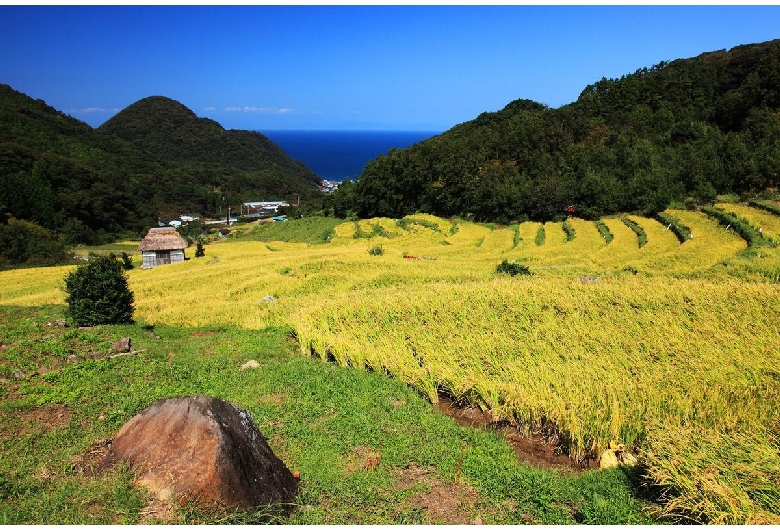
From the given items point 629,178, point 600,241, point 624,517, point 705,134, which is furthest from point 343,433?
point 705,134

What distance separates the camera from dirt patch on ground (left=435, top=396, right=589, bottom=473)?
831cm

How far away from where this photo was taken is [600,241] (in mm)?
33531

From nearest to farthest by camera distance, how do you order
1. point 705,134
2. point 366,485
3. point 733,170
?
point 366,485 < point 733,170 < point 705,134

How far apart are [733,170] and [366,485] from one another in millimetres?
45788

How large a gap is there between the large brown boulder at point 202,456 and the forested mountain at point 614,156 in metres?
40.3

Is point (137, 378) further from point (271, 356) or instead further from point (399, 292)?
point (399, 292)

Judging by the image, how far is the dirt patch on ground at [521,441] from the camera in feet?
27.3

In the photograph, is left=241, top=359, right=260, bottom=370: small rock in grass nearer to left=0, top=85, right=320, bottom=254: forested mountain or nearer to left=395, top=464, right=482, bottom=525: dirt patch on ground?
left=395, top=464, right=482, bottom=525: dirt patch on ground

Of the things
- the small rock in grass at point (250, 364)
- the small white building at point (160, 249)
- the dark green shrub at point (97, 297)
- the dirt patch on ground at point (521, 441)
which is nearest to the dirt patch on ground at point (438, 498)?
the dirt patch on ground at point (521, 441)

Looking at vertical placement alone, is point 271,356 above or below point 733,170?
below

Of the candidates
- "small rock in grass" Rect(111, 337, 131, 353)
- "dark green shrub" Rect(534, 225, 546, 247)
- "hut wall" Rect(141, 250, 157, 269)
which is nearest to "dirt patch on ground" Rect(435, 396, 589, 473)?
"small rock in grass" Rect(111, 337, 131, 353)

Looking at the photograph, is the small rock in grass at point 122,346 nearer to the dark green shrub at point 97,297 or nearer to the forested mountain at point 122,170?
the dark green shrub at point 97,297

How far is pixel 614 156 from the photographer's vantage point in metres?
52.2

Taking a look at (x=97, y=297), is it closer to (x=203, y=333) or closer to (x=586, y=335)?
(x=203, y=333)
